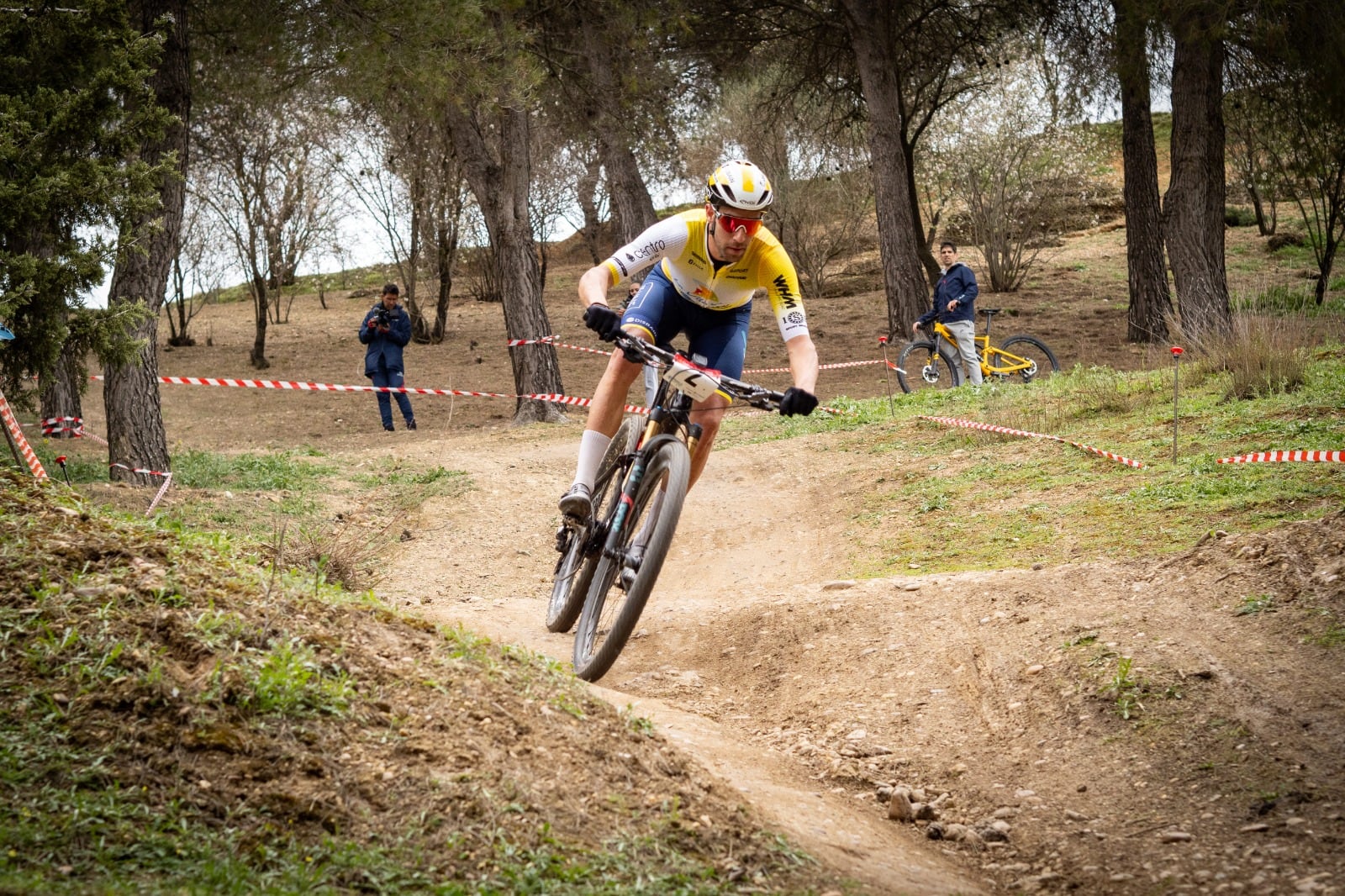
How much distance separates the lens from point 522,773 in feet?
11.3

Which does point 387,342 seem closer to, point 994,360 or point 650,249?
point 994,360

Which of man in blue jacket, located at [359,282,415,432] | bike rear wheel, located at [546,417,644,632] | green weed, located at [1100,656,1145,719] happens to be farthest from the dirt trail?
man in blue jacket, located at [359,282,415,432]

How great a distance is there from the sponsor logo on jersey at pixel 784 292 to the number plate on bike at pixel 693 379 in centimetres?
107

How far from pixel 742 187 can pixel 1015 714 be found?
265cm

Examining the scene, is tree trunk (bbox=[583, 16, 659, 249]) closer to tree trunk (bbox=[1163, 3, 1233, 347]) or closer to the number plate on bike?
tree trunk (bbox=[1163, 3, 1233, 347])

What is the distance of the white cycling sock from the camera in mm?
5762

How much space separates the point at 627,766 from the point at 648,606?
3.39 meters

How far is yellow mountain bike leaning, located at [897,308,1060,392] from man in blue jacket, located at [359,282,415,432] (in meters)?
6.89

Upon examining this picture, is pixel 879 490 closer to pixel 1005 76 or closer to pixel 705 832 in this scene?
pixel 705 832

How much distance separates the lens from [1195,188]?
16.0 metres

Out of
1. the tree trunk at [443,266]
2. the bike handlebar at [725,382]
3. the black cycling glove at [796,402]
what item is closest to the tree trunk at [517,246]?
the tree trunk at [443,266]

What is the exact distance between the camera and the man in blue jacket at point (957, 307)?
14555 mm

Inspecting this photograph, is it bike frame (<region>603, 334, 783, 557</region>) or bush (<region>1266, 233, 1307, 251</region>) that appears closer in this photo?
bike frame (<region>603, 334, 783, 557</region>)

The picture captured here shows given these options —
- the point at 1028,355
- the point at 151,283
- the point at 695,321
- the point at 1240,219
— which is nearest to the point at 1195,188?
the point at 1028,355
